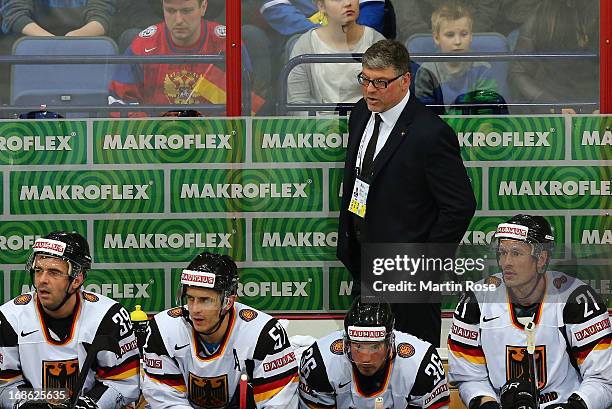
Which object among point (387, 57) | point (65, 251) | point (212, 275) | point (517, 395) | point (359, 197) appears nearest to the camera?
point (517, 395)

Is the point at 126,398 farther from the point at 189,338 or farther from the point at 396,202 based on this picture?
the point at 396,202

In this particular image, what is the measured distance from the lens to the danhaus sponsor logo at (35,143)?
6879 mm

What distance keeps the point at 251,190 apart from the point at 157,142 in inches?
18.3

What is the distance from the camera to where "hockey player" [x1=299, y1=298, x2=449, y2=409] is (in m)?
5.84

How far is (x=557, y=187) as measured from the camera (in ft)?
22.7

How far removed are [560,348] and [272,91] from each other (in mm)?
1753

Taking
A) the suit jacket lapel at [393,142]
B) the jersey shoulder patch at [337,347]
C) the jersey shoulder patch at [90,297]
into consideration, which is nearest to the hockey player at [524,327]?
the jersey shoulder patch at [337,347]

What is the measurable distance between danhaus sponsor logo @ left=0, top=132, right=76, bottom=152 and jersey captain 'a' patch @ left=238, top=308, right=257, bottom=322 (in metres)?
1.33

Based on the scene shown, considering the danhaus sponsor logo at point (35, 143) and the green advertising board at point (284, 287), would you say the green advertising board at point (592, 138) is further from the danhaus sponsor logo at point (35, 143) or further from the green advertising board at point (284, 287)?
the danhaus sponsor logo at point (35, 143)

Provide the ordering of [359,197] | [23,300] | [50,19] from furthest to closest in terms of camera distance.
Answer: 1. [50,19]
2. [359,197]
3. [23,300]

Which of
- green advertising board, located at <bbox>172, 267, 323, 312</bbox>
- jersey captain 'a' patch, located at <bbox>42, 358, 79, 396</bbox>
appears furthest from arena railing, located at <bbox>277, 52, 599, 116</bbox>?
jersey captain 'a' patch, located at <bbox>42, 358, 79, 396</bbox>

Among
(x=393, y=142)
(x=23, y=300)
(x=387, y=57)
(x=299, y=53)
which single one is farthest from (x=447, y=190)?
(x=23, y=300)

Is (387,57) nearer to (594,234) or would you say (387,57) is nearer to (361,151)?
(361,151)

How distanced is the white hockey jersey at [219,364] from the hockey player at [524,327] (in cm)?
69
